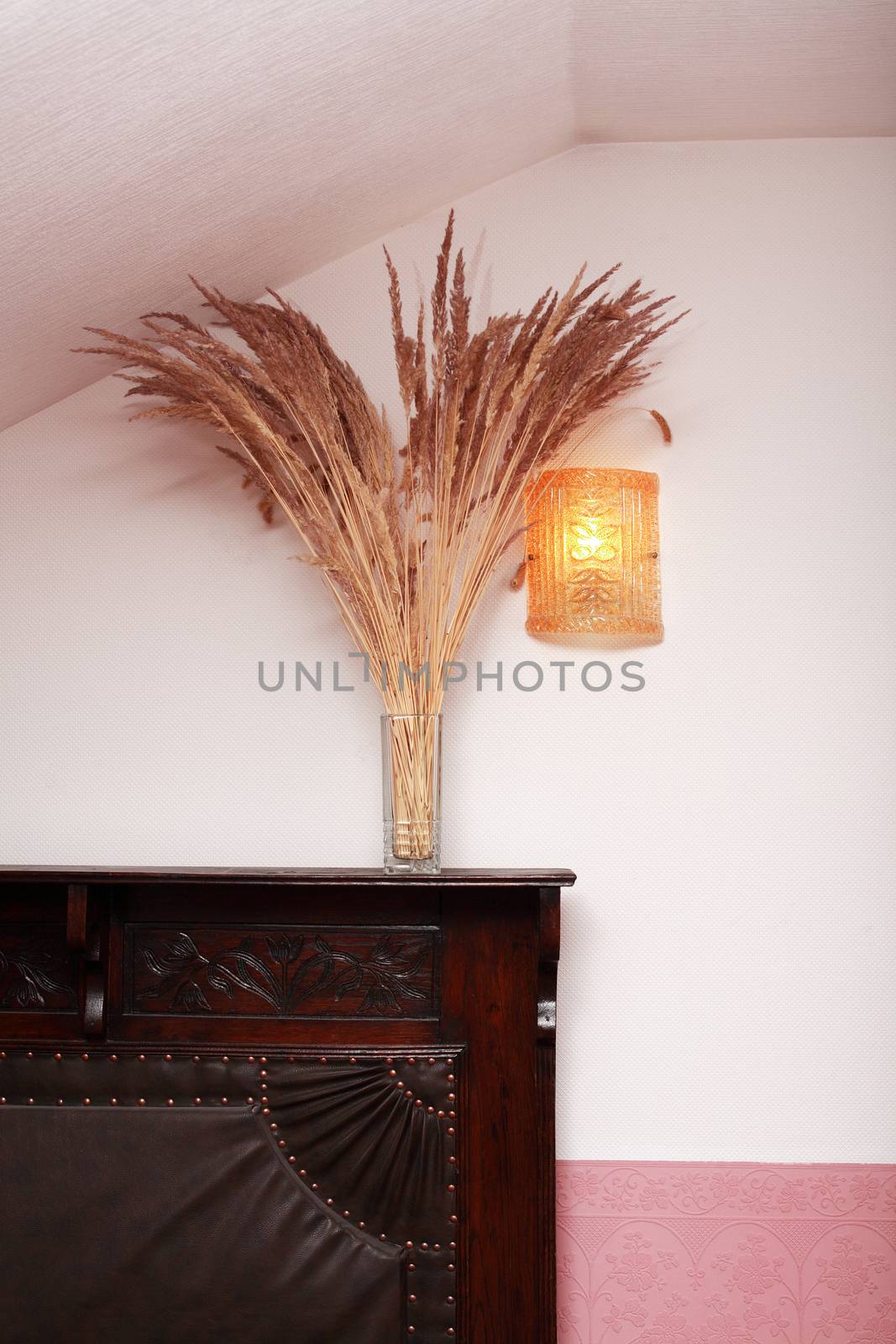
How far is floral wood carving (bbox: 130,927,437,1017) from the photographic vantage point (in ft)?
5.85

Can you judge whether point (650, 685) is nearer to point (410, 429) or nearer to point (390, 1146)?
point (410, 429)

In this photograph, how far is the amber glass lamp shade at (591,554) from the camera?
1881 mm

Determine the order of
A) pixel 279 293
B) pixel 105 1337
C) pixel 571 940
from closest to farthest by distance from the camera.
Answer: pixel 105 1337
pixel 571 940
pixel 279 293

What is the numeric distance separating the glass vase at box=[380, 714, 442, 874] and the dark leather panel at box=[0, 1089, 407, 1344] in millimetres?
509

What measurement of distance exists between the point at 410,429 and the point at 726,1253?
1528mm

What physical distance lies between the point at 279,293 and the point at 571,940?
53.2 inches

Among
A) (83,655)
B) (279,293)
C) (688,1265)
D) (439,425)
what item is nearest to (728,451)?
(439,425)

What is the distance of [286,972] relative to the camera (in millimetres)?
1800

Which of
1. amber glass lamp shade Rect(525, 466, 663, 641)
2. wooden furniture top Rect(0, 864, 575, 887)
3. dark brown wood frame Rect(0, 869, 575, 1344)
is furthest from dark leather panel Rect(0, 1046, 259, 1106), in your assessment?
amber glass lamp shade Rect(525, 466, 663, 641)

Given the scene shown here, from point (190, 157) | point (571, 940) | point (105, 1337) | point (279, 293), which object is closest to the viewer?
point (190, 157)

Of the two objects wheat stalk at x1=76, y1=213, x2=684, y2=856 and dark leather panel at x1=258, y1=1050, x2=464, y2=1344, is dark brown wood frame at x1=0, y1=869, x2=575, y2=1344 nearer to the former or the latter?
dark leather panel at x1=258, y1=1050, x2=464, y2=1344

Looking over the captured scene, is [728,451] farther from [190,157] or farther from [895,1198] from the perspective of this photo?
[895,1198]

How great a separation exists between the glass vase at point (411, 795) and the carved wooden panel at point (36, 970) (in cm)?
61

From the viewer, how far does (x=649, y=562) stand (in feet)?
6.31
